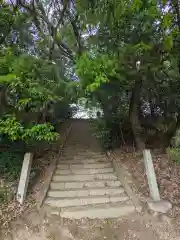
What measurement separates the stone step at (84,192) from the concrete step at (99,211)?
0.39m

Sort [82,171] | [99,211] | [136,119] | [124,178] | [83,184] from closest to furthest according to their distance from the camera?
1. [99,211]
2. [83,184]
3. [124,178]
4. [82,171]
5. [136,119]

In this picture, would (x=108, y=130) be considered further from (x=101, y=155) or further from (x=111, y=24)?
(x=111, y=24)

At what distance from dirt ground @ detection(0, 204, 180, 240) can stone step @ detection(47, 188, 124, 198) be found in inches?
23.5

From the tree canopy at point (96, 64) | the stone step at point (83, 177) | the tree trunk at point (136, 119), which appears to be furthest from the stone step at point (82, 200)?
the tree trunk at point (136, 119)

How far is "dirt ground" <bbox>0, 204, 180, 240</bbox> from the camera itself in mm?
3654

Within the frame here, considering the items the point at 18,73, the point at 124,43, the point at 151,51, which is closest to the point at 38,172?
the point at 18,73

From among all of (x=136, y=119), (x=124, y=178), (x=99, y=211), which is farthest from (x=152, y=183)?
(x=136, y=119)

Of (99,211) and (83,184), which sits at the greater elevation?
(83,184)

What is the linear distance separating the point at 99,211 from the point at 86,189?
0.74 metres

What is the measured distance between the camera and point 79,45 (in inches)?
253

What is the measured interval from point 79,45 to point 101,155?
3.24 meters

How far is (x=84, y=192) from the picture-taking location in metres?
4.78

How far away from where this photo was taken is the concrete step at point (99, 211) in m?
Answer: 4.10

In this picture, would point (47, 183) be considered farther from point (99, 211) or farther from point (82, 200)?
point (99, 211)
